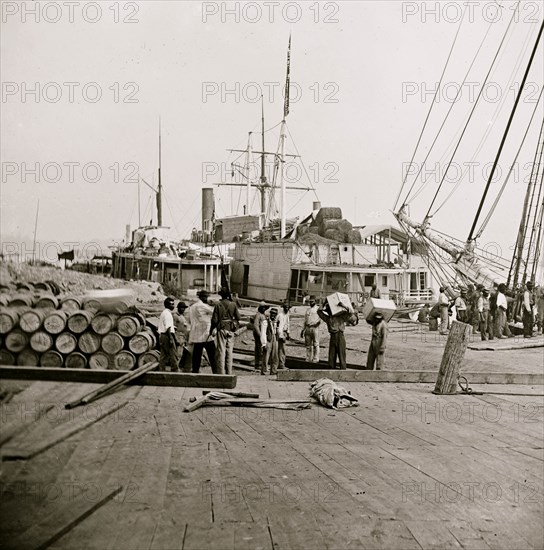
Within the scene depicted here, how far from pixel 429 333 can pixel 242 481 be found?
1170 centimetres

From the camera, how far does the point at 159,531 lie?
11.5ft

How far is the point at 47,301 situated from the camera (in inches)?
89.9

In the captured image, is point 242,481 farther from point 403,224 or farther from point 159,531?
point 403,224

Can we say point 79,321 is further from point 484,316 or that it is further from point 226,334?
point 484,316

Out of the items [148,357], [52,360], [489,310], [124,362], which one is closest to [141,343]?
[124,362]

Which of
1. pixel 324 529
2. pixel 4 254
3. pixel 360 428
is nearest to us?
pixel 4 254

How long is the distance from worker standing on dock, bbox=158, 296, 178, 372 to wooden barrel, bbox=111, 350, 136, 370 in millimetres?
1031

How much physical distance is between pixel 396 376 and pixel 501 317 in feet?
24.5

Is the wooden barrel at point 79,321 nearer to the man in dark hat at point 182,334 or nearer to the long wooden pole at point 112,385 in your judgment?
the long wooden pole at point 112,385

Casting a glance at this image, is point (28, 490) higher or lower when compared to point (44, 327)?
lower

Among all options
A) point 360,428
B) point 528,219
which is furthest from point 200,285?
point 528,219

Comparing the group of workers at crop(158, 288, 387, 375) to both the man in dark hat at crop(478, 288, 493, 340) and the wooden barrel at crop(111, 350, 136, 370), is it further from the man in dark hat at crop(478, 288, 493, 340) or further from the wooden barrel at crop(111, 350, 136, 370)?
the man in dark hat at crop(478, 288, 493, 340)

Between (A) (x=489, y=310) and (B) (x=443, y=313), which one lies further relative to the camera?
(B) (x=443, y=313)

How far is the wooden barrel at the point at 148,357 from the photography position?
7.09 meters
